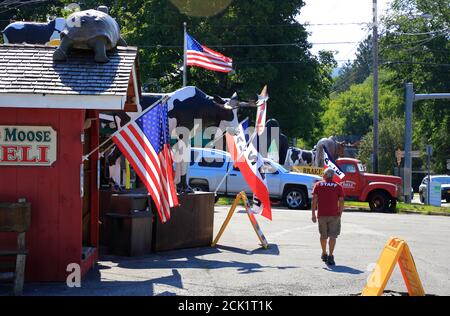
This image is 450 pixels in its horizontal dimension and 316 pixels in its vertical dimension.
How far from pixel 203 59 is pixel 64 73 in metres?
13.5

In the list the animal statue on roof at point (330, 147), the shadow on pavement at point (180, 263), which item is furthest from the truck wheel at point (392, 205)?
the shadow on pavement at point (180, 263)

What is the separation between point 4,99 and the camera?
954cm

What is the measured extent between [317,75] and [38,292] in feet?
111

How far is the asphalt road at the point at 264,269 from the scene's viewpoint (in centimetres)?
981

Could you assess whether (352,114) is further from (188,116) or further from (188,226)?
(188,226)

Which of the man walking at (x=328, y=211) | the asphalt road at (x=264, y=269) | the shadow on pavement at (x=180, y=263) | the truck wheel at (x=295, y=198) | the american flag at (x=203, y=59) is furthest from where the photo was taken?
the truck wheel at (x=295, y=198)

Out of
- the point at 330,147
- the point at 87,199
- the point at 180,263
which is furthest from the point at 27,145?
the point at 330,147

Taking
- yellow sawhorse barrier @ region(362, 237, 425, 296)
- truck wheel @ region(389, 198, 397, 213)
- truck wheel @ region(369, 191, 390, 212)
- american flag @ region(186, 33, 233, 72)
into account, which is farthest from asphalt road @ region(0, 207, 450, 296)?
truck wheel @ region(389, 198, 397, 213)

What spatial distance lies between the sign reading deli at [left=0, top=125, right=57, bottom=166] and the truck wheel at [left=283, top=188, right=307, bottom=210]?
16.8m

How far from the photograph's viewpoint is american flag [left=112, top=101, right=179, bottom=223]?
10.4 m

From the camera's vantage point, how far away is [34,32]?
53.4 ft

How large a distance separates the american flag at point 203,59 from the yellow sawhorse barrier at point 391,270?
15.6 meters

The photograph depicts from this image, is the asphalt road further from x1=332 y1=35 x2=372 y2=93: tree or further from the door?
x1=332 y1=35 x2=372 y2=93: tree

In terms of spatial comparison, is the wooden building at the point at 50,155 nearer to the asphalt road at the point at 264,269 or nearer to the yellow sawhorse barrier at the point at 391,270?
the asphalt road at the point at 264,269
